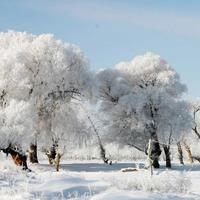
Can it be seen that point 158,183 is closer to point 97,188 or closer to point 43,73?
point 97,188

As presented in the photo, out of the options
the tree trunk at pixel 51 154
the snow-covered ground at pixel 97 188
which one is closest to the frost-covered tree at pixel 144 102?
the tree trunk at pixel 51 154

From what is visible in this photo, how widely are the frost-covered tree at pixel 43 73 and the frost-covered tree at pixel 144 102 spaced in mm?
4338

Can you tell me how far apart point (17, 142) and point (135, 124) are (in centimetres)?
1277

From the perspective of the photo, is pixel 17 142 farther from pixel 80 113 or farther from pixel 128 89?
pixel 128 89

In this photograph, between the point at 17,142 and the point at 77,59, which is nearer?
the point at 17,142

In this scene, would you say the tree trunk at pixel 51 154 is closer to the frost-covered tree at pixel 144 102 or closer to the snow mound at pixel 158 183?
the frost-covered tree at pixel 144 102

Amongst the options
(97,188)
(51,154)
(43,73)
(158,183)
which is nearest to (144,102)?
(51,154)

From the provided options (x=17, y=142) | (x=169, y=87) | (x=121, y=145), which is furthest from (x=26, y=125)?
(x=169, y=87)

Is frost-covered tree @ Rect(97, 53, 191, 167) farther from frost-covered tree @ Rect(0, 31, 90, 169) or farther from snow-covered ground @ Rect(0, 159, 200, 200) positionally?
snow-covered ground @ Rect(0, 159, 200, 200)

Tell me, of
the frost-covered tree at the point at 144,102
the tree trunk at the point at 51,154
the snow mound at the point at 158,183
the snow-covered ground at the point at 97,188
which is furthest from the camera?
the frost-covered tree at the point at 144,102

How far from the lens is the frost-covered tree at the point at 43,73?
A: 115 ft

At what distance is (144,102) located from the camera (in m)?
40.7

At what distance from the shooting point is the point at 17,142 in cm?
3081

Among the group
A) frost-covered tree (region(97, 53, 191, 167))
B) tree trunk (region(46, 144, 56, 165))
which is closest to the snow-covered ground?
tree trunk (region(46, 144, 56, 165))
